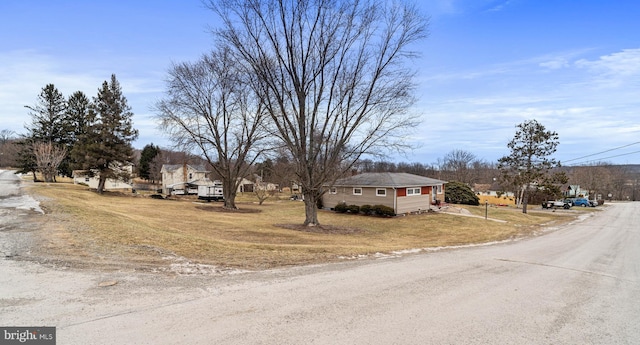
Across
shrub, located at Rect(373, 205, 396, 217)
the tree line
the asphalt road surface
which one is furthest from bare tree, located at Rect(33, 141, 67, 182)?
the asphalt road surface

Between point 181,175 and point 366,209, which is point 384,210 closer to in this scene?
point 366,209

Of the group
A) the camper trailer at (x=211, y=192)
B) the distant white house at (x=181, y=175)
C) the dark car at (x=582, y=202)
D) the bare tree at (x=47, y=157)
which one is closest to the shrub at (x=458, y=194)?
the dark car at (x=582, y=202)

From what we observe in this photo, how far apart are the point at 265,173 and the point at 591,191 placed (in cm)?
6764

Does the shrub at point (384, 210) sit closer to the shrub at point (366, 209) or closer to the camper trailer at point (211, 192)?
the shrub at point (366, 209)

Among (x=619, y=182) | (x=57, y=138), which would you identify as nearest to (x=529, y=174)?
(x=57, y=138)

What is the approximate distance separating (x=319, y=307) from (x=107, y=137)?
106 feet

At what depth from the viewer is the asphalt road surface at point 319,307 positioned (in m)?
4.05

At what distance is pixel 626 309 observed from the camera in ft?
18.7

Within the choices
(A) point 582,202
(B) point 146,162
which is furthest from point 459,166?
(B) point 146,162

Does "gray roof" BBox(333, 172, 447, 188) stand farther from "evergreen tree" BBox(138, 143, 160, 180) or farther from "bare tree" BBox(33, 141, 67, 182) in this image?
"evergreen tree" BBox(138, 143, 160, 180)

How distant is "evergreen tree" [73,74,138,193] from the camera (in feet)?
97.0

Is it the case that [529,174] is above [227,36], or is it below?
below

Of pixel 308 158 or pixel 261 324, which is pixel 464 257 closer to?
pixel 261 324

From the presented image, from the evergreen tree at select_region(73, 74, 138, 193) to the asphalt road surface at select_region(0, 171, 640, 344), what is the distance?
89.5 ft
